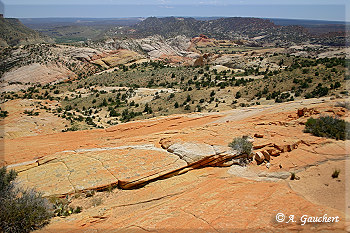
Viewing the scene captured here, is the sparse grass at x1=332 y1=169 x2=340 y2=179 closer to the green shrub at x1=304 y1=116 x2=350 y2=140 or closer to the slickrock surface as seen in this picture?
the slickrock surface

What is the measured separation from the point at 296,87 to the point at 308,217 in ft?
86.6

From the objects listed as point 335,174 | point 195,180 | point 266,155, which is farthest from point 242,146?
point 335,174

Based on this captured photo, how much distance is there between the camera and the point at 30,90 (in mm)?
49281

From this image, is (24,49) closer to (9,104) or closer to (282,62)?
(9,104)

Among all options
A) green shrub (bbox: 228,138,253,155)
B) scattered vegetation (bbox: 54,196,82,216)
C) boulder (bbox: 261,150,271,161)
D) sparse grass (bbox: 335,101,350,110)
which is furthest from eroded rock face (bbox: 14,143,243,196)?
sparse grass (bbox: 335,101,350,110)

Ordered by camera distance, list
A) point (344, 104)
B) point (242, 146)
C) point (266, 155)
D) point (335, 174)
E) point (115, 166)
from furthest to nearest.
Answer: point (344, 104) → point (242, 146) → point (266, 155) → point (115, 166) → point (335, 174)

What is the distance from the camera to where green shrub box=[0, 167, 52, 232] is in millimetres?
6254

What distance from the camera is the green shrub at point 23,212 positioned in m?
6.25

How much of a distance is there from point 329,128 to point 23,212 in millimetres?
12994

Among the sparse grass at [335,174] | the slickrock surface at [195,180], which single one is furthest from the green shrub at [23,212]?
the sparse grass at [335,174]

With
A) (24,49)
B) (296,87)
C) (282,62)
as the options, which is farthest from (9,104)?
(282,62)

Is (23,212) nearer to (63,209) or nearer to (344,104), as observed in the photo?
(63,209)

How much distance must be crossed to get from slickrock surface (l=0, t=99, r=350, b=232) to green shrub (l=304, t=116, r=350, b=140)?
1.63 feet

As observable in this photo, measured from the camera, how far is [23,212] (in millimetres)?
6453
